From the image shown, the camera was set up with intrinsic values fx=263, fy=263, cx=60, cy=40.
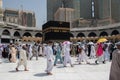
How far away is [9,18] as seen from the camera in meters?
122

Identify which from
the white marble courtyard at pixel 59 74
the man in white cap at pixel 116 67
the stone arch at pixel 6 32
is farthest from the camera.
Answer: the stone arch at pixel 6 32

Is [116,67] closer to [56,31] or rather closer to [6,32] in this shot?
[56,31]

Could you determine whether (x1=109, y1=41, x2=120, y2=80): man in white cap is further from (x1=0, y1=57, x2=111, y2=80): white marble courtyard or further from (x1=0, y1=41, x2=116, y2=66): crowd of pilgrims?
(x1=0, y1=41, x2=116, y2=66): crowd of pilgrims

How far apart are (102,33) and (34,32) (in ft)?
63.9

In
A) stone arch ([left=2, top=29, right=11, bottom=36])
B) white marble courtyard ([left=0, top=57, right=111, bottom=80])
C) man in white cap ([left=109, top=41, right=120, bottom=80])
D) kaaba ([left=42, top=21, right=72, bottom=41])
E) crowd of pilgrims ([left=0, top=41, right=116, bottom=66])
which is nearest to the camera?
man in white cap ([left=109, top=41, right=120, bottom=80])

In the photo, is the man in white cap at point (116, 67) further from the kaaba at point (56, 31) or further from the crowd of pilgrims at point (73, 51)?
the kaaba at point (56, 31)

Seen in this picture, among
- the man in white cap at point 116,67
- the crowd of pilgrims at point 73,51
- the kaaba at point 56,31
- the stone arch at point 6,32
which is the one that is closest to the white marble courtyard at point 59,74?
the crowd of pilgrims at point 73,51

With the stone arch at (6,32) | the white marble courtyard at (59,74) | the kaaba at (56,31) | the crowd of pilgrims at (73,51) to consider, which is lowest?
the white marble courtyard at (59,74)

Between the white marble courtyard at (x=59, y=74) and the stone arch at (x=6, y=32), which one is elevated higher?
the stone arch at (x=6, y=32)

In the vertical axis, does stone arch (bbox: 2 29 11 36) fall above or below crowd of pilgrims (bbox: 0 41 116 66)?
above

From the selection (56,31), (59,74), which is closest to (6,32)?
(56,31)

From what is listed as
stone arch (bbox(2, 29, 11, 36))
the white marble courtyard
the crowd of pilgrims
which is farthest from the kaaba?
stone arch (bbox(2, 29, 11, 36))

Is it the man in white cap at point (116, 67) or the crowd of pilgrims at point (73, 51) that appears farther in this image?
the crowd of pilgrims at point (73, 51)

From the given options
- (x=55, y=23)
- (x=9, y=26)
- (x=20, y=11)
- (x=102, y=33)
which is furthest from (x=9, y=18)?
(x=55, y=23)
